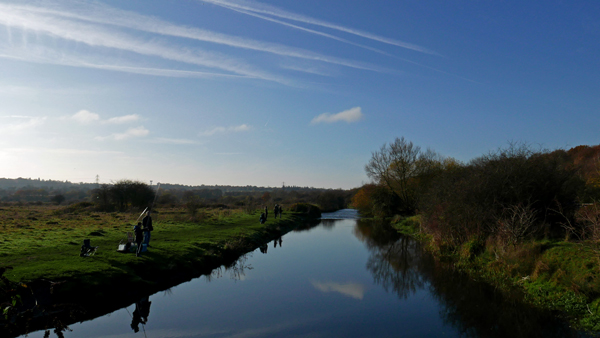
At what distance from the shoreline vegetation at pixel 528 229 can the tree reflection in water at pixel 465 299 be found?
1.79 ft

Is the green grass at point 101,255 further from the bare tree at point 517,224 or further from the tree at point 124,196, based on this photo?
the tree at point 124,196

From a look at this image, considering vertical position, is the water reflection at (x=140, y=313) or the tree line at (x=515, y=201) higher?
the tree line at (x=515, y=201)

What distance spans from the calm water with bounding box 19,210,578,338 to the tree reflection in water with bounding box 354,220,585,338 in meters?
0.03

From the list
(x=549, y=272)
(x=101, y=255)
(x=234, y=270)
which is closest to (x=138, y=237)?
(x=101, y=255)

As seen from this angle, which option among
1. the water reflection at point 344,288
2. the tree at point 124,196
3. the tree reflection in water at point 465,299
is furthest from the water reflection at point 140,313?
the tree at point 124,196

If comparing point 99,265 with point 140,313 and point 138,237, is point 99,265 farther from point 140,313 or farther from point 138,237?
point 140,313

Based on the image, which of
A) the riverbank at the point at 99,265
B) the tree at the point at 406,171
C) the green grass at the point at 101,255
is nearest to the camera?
the riverbank at the point at 99,265

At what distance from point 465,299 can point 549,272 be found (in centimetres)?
289

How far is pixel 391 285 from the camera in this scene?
53.7ft

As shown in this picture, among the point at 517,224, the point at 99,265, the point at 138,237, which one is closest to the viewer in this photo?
the point at 99,265

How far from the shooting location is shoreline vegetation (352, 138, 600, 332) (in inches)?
447

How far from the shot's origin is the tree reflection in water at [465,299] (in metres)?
10.4

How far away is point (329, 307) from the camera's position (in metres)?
13.0

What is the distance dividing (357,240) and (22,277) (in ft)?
80.9
